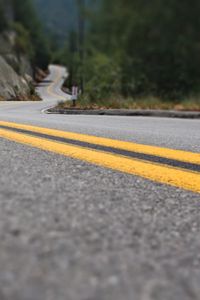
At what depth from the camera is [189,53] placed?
371 inches

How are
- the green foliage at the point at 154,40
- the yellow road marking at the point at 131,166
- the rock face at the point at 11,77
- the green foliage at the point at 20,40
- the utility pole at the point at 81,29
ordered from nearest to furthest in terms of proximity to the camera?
the yellow road marking at the point at 131,166 → the utility pole at the point at 81,29 → the green foliage at the point at 154,40 → the rock face at the point at 11,77 → the green foliage at the point at 20,40

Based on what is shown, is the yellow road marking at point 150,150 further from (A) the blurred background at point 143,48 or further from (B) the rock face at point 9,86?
(B) the rock face at point 9,86

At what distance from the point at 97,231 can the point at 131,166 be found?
55.6 inches

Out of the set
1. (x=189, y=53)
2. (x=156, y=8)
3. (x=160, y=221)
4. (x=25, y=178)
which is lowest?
(x=160, y=221)

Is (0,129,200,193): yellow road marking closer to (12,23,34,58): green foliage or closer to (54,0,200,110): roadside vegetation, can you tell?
(54,0,200,110): roadside vegetation

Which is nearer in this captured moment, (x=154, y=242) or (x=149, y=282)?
(x=149, y=282)

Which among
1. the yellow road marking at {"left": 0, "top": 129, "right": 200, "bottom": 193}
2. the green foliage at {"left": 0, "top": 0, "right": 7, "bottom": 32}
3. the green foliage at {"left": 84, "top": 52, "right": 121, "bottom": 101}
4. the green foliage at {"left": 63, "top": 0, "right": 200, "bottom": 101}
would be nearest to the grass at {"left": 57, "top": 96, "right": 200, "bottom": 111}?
the green foliage at {"left": 63, "top": 0, "right": 200, "bottom": 101}

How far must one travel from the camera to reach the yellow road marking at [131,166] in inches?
96.1

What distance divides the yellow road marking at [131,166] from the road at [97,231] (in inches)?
0.6

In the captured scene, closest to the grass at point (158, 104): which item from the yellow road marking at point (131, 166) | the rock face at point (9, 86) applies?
the yellow road marking at point (131, 166)

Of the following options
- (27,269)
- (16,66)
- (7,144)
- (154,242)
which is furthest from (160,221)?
(16,66)

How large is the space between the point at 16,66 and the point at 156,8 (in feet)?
123

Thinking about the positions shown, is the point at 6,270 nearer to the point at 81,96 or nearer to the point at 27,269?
the point at 27,269

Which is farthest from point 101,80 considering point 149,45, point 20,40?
point 20,40
